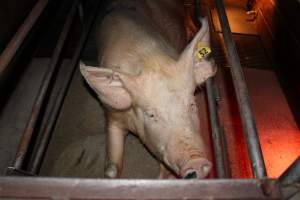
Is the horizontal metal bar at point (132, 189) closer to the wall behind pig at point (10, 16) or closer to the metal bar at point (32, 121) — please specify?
the metal bar at point (32, 121)

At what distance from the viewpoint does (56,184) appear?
131 centimetres

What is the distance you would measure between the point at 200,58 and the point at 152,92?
59cm

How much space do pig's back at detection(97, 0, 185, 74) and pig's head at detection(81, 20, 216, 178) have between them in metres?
0.16

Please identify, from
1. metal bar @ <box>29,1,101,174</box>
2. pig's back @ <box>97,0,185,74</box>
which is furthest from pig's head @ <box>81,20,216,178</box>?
metal bar @ <box>29,1,101,174</box>

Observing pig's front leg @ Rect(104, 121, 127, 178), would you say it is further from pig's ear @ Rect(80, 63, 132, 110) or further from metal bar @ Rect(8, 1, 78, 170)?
metal bar @ Rect(8, 1, 78, 170)

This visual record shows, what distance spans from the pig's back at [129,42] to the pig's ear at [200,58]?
23cm

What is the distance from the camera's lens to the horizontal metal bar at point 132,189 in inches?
50.1

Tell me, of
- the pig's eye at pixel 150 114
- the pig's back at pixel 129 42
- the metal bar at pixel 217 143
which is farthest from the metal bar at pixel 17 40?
the metal bar at pixel 217 143

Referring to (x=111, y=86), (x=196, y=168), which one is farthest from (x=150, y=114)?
(x=196, y=168)

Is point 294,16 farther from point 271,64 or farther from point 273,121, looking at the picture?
point 273,121

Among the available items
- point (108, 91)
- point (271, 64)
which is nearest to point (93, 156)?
point (108, 91)

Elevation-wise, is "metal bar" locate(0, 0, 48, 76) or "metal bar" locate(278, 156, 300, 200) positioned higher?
"metal bar" locate(0, 0, 48, 76)

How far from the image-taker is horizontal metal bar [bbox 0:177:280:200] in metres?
1.27

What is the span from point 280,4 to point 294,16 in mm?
509
